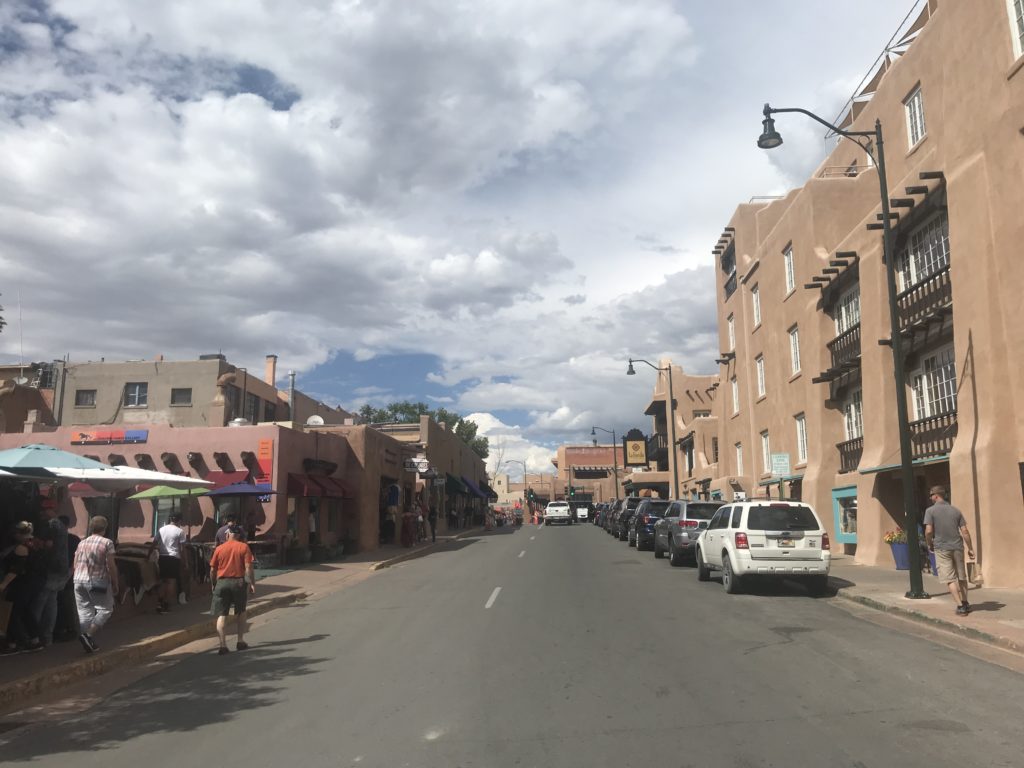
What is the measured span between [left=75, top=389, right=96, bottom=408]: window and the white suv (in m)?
36.9

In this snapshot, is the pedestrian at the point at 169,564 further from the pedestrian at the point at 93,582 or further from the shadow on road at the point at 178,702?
the shadow on road at the point at 178,702

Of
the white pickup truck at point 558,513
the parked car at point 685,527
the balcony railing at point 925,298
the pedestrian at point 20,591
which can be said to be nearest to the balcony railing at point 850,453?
the balcony railing at point 925,298

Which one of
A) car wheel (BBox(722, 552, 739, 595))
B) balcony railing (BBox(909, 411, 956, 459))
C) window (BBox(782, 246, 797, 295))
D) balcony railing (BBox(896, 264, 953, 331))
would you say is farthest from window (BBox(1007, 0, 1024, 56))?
window (BBox(782, 246, 797, 295))

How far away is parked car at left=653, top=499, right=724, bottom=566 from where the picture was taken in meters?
19.6

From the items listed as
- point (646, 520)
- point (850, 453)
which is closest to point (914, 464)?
point (850, 453)

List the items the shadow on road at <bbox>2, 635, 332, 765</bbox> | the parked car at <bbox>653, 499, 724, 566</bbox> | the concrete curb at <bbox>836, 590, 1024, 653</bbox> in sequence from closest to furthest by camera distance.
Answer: the shadow on road at <bbox>2, 635, 332, 765</bbox> < the concrete curb at <bbox>836, 590, 1024, 653</bbox> < the parked car at <bbox>653, 499, 724, 566</bbox>

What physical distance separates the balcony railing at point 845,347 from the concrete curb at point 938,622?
9.79 m

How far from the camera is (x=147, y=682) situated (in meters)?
8.45

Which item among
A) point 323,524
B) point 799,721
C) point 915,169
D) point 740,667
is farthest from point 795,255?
point 799,721

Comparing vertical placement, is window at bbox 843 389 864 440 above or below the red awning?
above

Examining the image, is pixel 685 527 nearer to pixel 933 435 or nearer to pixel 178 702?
pixel 933 435

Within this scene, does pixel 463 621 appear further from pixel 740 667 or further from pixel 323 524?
pixel 323 524

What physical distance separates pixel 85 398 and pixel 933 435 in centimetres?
3941

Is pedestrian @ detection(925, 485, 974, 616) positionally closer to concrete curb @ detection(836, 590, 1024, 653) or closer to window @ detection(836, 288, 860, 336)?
concrete curb @ detection(836, 590, 1024, 653)
